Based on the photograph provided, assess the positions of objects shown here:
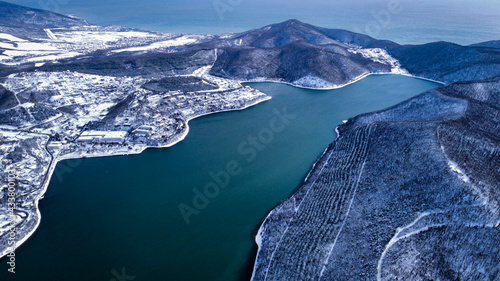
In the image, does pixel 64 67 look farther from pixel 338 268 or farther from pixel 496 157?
pixel 496 157

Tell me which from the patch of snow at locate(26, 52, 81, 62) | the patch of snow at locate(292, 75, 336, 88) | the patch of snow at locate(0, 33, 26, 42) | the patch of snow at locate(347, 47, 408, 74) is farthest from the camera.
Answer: the patch of snow at locate(0, 33, 26, 42)

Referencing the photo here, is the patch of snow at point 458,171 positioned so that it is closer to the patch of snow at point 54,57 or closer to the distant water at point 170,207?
the distant water at point 170,207

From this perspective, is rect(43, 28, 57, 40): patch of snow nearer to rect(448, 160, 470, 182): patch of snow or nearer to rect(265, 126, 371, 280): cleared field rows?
rect(265, 126, 371, 280): cleared field rows

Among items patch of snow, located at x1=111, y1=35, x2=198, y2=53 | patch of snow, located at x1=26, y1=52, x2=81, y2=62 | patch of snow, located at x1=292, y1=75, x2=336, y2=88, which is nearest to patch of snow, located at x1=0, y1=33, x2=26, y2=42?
patch of snow, located at x1=26, y1=52, x2=81, y2=62

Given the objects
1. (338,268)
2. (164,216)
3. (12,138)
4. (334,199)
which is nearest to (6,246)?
(164,216)

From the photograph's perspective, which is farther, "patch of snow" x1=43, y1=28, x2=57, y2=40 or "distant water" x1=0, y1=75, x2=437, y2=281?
"patch of snow" x1=43, y1=28, x2=57, y2=40

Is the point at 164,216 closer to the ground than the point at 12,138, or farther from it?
closer to the ground

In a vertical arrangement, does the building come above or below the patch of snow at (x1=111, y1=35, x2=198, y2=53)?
below

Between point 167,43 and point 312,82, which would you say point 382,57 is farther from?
point 167,43

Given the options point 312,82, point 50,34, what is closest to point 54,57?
point 50,34
